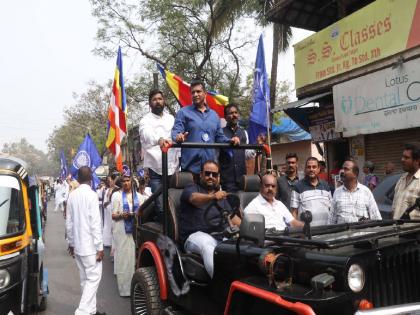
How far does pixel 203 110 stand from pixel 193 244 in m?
1.99

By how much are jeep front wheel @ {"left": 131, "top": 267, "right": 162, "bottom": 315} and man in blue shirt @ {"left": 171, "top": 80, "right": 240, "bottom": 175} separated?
122 centimetres

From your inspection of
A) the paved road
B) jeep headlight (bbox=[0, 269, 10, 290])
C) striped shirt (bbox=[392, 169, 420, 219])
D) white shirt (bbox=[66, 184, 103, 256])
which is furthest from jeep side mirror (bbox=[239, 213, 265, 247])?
the paved road

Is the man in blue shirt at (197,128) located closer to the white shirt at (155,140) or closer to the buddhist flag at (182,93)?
the white shirt at (155,140)

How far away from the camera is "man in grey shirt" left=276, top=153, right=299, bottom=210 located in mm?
5789

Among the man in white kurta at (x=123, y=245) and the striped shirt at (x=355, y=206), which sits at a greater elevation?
the striped shirt at (x=355, y=206)

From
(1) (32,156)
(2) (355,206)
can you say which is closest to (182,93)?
(2) (355,206)

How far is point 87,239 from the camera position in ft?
17.9

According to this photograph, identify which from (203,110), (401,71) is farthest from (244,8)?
(203,110)

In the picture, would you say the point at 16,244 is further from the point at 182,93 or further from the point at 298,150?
the point at 298,150

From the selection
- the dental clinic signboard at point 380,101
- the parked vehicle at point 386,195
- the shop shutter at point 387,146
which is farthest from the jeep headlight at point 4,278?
the shop shutter at point 387,146

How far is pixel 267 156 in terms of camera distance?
16.1 ft

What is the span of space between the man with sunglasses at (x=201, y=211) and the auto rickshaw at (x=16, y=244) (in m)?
1.66

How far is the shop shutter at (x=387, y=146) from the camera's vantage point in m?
10.8

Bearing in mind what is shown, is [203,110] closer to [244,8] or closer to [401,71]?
[401,71]
